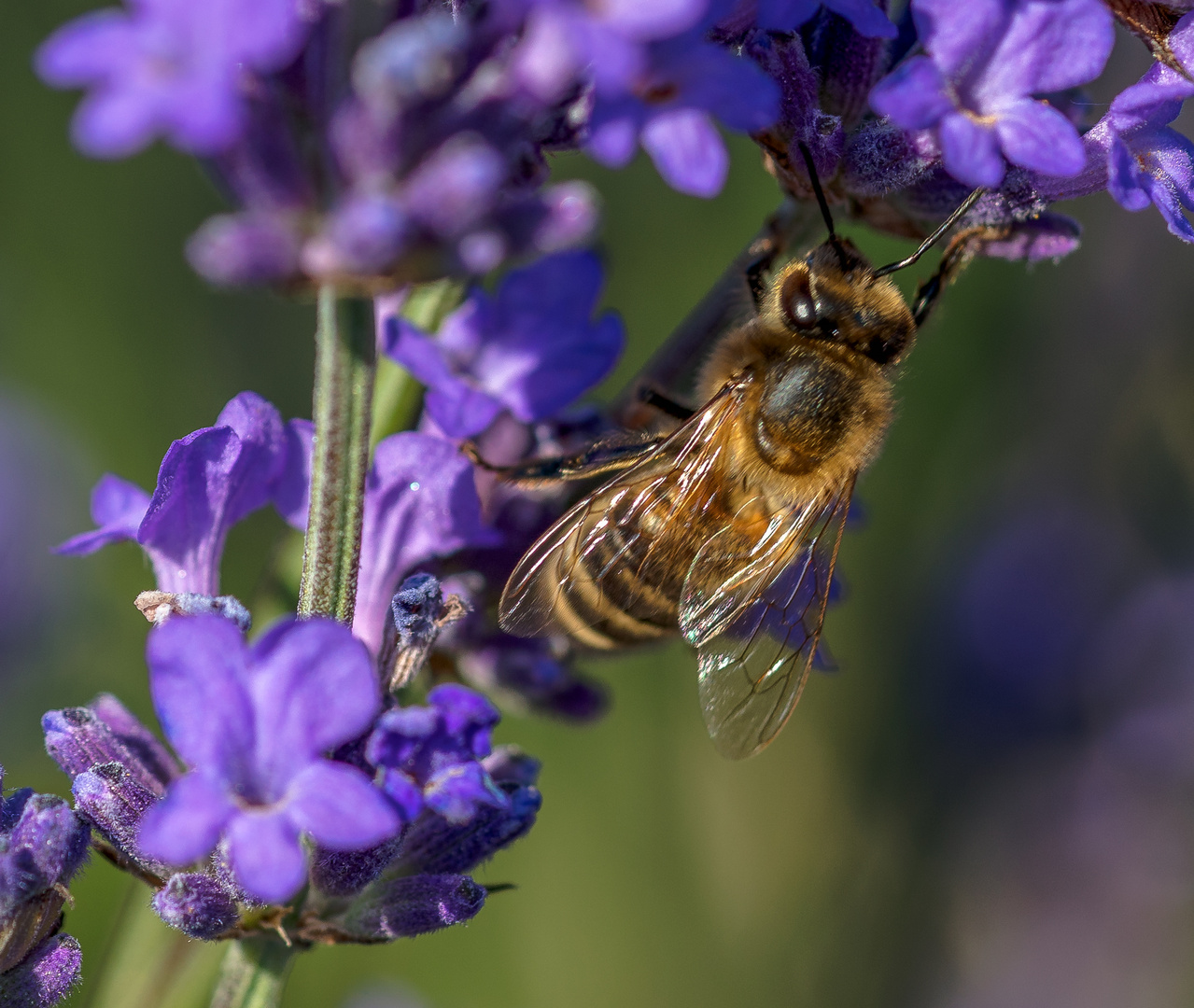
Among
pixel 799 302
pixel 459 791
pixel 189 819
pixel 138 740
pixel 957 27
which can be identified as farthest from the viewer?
pixel 799 302

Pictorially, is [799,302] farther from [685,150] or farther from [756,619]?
[685,150]

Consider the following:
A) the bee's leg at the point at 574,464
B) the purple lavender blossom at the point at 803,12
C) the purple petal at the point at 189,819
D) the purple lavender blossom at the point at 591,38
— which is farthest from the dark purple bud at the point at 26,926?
the purple lavender blossom at the point at 803,12

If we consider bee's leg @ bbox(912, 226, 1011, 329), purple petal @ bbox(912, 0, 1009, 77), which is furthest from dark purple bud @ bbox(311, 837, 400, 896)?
bee's leg @ bbox(912, 226, 1011, 329)

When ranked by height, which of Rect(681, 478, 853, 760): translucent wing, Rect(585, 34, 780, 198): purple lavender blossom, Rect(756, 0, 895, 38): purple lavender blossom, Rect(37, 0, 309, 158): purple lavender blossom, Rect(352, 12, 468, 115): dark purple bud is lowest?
Rect(681, 478, 853, 760): translucent wing

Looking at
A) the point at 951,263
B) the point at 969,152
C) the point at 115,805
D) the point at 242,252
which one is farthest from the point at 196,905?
the point at 951,263

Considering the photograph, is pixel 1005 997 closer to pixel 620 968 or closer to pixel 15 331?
pixel 620 968

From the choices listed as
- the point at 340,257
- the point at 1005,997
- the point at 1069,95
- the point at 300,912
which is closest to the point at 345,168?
the point at 340,257

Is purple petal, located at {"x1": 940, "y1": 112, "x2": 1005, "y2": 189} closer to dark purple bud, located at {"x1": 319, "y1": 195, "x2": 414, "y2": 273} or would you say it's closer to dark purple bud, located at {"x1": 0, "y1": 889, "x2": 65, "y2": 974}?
dark purple bud, located at {"x1": 319, "y1": 195, "x2": 414, "y2": 273}
